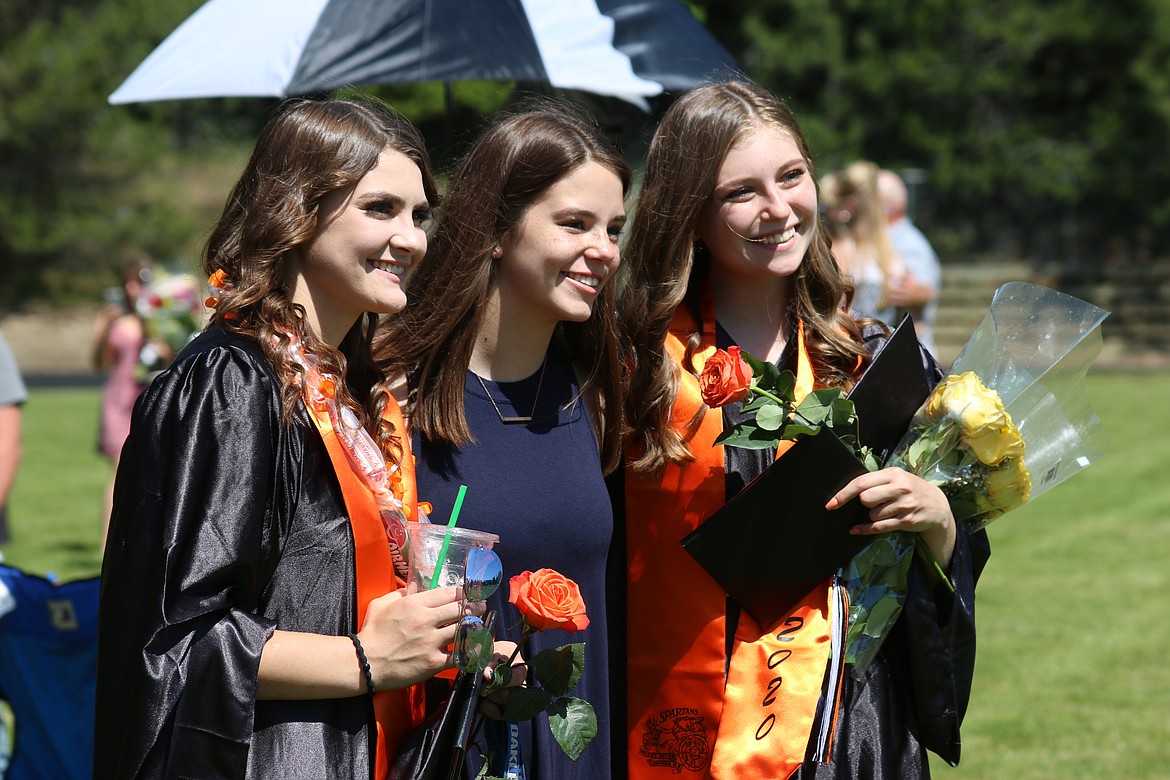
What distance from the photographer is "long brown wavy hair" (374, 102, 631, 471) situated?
9.07ft

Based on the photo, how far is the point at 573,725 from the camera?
2.26 m

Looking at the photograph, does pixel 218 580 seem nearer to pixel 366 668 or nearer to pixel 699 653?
pixel 366 668

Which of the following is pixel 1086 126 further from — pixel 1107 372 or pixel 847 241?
pixel 847 241

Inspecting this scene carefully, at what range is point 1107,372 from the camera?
67.9 feet

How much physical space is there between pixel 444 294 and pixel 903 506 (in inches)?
42.3

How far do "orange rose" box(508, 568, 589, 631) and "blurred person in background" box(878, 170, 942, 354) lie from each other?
14.3ft

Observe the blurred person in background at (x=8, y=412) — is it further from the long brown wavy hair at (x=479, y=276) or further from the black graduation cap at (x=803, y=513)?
Answer: the black graduation cap at (x=803, y=513)

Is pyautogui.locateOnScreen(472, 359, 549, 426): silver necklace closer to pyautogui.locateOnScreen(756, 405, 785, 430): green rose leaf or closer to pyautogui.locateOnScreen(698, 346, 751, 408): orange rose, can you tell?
pyautogui.locateOnScreen(698, 346, 751, 408): orange rose

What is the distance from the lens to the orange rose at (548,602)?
2.18 metres

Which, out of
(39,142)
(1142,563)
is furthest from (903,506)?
(39,142)

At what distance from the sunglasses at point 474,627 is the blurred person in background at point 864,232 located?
4413 mm

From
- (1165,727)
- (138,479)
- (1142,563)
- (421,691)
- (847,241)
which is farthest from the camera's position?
(1142,563)

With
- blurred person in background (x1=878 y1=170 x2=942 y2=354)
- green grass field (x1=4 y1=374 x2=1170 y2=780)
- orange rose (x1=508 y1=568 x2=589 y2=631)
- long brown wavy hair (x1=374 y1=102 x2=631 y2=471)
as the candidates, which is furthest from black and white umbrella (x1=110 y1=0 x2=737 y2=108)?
green grass field (x1=4 y1=374 x2=1170 y2=780)

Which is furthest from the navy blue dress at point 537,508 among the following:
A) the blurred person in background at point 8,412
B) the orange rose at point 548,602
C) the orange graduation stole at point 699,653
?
the blurred person in background at point 8,412
